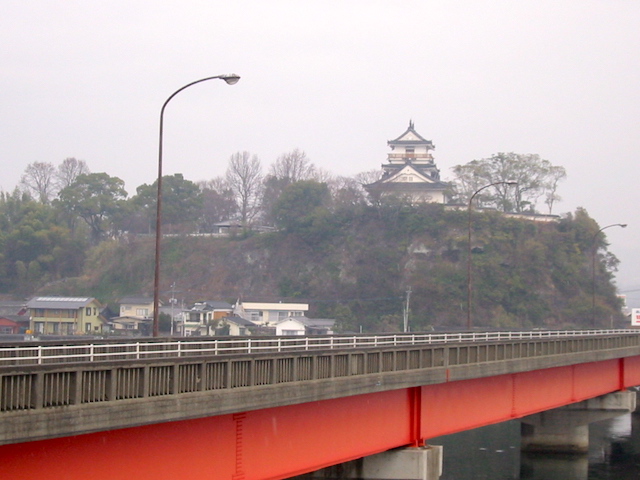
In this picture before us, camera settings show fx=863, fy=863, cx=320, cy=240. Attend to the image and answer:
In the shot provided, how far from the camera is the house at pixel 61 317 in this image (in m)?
99.6

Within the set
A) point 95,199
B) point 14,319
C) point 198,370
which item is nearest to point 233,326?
point 14,319

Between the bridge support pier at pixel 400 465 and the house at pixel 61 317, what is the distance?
258 feet

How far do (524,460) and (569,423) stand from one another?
11.0 feet

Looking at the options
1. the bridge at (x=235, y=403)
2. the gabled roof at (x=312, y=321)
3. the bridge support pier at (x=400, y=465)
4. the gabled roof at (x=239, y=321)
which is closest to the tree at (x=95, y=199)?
the gabled roof at (x=239, y=321)

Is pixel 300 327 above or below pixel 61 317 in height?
below

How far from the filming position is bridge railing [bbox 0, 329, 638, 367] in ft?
61.5

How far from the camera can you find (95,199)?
14012 cm

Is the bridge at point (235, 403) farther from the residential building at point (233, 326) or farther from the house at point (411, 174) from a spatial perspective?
the house at point (411, 174)

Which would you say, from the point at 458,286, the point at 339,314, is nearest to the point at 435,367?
the point at 339,314

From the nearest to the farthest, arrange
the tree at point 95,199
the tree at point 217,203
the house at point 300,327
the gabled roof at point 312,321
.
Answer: the house at point 300,327 → the gabled roof at point 312,321 → the tree at point 95,199 → the tree at point 217,203

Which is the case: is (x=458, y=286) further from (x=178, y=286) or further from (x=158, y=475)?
(x=158, y=475)

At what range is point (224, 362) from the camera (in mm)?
18828

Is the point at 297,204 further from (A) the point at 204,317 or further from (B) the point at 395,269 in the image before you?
(A) the point at 204,317

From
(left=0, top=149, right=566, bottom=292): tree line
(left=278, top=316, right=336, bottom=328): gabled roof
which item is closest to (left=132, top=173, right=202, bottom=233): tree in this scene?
→ (left=0, top=149, right=566, bottom=292): tree line
